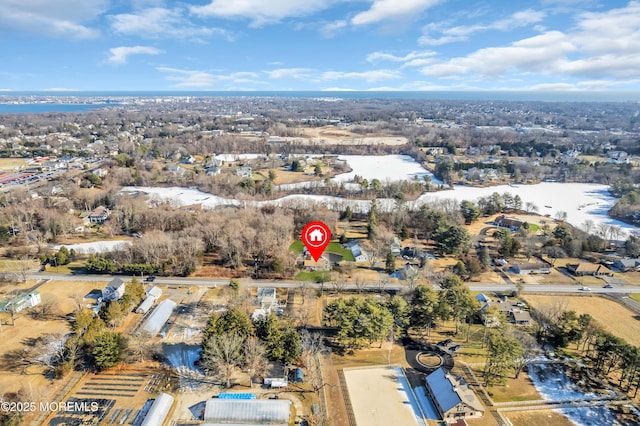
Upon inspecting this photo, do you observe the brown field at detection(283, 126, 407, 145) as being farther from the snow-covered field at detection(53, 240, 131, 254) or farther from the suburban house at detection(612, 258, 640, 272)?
the suburban house at detection(612, 258, 640, 272)

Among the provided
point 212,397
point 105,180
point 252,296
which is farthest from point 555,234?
point 105,180

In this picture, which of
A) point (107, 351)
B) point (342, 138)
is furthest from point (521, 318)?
point (342, 138)

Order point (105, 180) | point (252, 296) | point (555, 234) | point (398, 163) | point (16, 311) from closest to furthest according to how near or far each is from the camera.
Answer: point (16, 311) < point (252, 296) < point (555, 234) < point (105, 180) < point (398, 163)

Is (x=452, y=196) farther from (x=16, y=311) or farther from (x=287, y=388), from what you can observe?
(x=16, y=311)

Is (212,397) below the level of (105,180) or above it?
below

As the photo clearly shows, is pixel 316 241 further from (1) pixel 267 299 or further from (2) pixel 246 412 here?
(2) pixel 246 412

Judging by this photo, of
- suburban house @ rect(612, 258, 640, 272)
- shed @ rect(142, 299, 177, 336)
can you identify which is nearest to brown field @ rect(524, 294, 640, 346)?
suburban house @ rect(612, 258, 640, 272)
